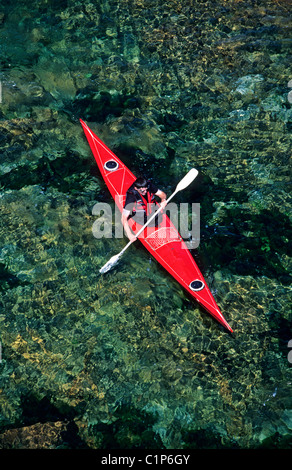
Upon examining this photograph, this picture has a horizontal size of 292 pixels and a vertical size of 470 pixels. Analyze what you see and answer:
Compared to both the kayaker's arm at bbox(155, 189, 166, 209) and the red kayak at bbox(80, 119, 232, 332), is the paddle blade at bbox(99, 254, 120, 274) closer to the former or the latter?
the red kayak at bbox(80, 119, 232, 332)

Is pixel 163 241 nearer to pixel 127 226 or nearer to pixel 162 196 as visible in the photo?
pixel 127 226

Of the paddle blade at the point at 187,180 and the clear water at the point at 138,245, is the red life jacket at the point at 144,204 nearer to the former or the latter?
the paddle blade at the point at 187,180

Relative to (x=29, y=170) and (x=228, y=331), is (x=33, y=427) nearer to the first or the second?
(x=228, y=331)

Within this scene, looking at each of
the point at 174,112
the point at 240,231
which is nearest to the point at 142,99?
the point at 174,112

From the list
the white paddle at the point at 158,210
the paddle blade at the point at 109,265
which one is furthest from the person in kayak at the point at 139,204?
the paddle blade at the point at 109,265

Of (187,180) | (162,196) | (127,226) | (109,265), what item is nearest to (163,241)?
(127,226)

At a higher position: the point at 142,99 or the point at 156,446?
the point at 142,99
